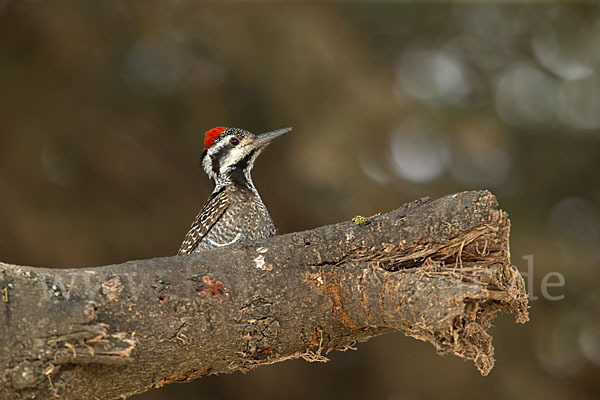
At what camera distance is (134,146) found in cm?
558

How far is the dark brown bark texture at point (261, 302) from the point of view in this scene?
7.34ft

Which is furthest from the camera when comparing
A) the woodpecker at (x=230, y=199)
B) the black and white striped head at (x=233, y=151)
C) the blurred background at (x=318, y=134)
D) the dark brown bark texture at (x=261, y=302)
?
the blurred background at (x=318, y=134)

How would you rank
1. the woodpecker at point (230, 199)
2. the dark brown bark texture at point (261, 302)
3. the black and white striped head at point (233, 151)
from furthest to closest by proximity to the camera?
the black and white striped head at point (233, 151) → the woodpecker at point (230, 199) → the dark brown bark texture at point (261, 302)

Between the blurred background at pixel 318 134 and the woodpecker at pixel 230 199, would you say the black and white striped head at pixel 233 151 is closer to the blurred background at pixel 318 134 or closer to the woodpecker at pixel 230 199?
the woodpecker at pixel 230 199

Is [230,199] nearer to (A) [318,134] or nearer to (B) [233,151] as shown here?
(B) [233,151]

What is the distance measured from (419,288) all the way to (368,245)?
0.34m

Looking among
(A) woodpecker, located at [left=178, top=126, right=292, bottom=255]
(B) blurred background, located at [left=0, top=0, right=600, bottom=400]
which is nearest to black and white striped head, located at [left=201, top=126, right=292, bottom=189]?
(A) woodpecker, located at [left=178, top=126, right=292, bottom=255]

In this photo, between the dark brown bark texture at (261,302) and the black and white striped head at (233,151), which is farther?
the black and white striped head at (233,151)

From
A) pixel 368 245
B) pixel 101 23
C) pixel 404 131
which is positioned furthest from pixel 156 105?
pixel 368 245

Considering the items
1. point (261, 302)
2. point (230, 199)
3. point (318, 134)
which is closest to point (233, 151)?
point (230, 199)

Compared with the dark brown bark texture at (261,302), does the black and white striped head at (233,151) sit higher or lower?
higher

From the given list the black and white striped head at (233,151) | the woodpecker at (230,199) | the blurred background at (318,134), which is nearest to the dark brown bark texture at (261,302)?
the woodpecker at (230,199)

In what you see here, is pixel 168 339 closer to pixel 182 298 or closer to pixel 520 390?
pixel 182 298

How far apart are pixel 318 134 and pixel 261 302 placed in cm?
278
